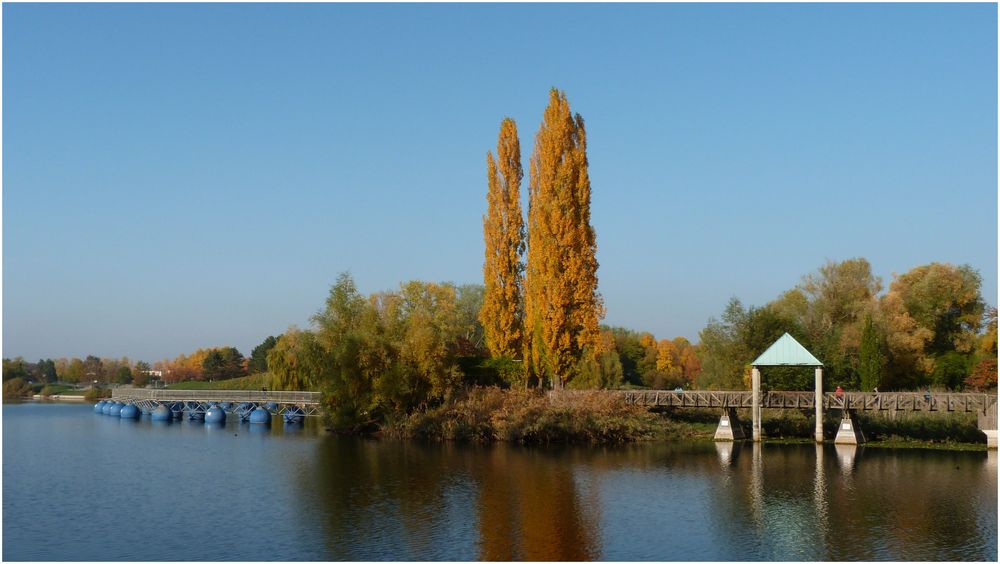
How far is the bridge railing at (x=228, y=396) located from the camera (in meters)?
60.6

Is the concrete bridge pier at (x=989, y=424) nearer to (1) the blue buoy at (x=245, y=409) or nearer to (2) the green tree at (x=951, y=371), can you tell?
(2) the green tree at (x=951, y=371)

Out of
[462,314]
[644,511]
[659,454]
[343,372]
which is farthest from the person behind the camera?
[462,314]

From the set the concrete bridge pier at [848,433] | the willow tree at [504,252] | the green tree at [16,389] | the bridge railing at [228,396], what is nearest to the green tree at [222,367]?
the green tree at [16,389]

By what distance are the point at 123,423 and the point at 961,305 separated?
2306 inches

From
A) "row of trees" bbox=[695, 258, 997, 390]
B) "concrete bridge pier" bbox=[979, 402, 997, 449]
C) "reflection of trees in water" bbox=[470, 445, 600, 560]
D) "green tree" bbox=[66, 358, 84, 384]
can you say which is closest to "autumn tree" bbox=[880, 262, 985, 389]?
"row of trees" bbox=[695, 258, 997, 390]

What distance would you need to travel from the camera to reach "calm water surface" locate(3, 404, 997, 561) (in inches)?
802

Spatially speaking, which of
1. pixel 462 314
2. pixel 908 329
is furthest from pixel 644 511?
pixel 462 314

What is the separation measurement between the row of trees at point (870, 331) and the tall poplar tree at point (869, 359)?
0.05 metres

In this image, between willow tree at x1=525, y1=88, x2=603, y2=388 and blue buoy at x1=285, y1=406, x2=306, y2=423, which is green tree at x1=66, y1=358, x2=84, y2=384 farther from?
willow tree at x1=525, y1=88, x2=603, y2=388

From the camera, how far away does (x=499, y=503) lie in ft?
84.9

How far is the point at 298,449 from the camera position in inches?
1641

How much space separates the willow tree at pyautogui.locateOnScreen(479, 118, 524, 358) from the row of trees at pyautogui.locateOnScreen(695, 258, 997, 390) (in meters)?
15.0

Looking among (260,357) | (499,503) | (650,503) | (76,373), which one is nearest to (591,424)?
(650,503)

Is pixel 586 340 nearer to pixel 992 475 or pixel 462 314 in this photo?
pixel 992 475
